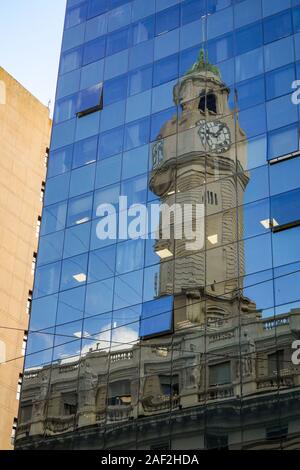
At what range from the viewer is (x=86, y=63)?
5134cm

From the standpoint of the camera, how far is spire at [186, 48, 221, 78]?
147 feet

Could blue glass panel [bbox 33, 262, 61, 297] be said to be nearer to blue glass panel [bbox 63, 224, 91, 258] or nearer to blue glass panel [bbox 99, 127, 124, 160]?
blue glass panel [bbox 63, 224, 91, 258]

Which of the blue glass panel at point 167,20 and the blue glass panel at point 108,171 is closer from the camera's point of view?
the blue glass panel at point 108,171

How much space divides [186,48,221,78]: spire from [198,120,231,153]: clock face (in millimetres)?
3076

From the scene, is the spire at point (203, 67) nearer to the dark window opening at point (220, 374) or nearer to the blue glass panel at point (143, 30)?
the blue glass panel at point (143, 30)

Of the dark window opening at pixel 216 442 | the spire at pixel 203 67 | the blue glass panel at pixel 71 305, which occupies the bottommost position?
the dark window opening at pixel 216 442

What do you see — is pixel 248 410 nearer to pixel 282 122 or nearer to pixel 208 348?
pixel 208 348

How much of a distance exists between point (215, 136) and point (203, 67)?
4.63 m

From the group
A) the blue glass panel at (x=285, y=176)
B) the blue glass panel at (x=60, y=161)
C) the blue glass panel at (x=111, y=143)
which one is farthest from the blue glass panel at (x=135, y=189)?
the blue glass panel at (x=285, y=176)

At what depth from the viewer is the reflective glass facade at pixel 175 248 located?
118 ft

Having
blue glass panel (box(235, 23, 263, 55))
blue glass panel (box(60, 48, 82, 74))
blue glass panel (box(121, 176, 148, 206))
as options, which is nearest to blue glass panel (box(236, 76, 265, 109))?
blue glass panel (box(235, 23, 263, 55))

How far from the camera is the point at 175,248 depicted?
134 ft

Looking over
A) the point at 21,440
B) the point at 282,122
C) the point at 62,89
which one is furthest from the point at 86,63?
the point at 21,440

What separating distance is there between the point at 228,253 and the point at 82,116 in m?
15.2
